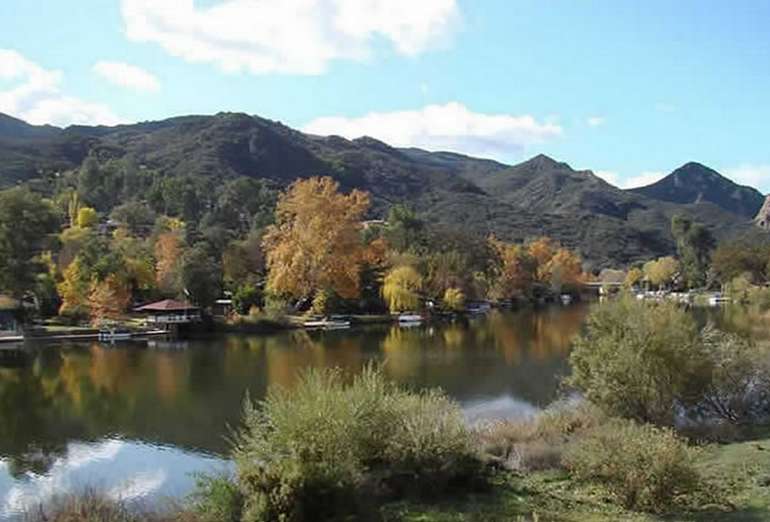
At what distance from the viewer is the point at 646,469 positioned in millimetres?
15844

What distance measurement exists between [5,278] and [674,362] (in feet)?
180

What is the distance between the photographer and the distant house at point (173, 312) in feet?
216

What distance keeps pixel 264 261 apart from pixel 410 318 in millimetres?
18001

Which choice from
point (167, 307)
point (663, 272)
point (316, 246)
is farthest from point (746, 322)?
point (663, 272)

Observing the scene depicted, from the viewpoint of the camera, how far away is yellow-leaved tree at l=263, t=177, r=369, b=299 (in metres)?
76.2

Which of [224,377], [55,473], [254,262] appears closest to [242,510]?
[55,473]

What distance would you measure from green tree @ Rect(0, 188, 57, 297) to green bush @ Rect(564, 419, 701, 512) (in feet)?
191

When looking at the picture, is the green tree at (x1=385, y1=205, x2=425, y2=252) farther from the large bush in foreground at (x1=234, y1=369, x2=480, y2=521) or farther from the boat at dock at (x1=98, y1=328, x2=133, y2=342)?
the large bush in foreground at (x1=234, y1=369, x2=480, y2=521)

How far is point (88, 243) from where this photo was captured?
243ft

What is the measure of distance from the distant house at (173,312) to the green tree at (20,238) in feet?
30.7

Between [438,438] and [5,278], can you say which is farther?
[5,278]

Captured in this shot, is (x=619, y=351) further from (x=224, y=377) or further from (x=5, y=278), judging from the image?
(x=5, y=278)

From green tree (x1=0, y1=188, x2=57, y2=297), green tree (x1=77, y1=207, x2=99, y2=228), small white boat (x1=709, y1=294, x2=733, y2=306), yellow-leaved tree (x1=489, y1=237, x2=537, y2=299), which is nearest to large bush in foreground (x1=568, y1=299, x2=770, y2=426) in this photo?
Answer: green tree (x1=0, y1=188, x2=57, y2=297)

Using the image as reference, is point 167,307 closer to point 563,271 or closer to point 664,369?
point 664,369
